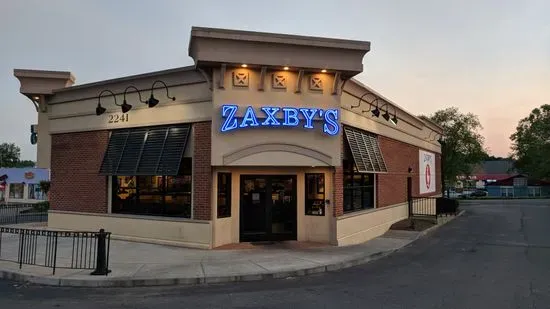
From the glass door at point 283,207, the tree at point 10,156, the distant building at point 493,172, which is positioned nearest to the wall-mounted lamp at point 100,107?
the glass door at point 283,207

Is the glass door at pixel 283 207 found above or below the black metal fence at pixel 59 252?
above

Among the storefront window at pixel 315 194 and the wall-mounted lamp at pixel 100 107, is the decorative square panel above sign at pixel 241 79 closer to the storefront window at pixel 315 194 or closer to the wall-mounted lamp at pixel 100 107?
the storefront window at pixel 315 194

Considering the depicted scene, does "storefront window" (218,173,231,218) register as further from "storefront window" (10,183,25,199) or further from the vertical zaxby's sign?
"storefront window" (10,183,25,199)

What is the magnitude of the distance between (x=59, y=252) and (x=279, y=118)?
24.8ft

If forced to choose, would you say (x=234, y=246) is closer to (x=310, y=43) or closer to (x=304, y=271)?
(x=304, y=271)

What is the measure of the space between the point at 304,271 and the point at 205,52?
6.85 m

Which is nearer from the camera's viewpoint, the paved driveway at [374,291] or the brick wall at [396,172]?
the paved driveway at [374,291]

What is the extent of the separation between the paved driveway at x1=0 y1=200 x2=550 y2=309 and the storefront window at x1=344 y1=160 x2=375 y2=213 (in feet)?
12.0

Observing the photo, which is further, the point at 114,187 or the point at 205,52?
the point at 114,187

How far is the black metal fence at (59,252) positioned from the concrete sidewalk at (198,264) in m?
0.19

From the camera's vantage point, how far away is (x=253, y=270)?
1128 centimetres

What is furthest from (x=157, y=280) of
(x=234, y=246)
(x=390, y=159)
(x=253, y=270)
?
(x=390, y=159)

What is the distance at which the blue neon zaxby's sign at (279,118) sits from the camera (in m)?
14.4

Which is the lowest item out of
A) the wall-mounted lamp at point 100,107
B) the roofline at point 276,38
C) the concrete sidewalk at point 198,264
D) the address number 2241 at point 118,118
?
the concrete sidewalk at point 198,264
